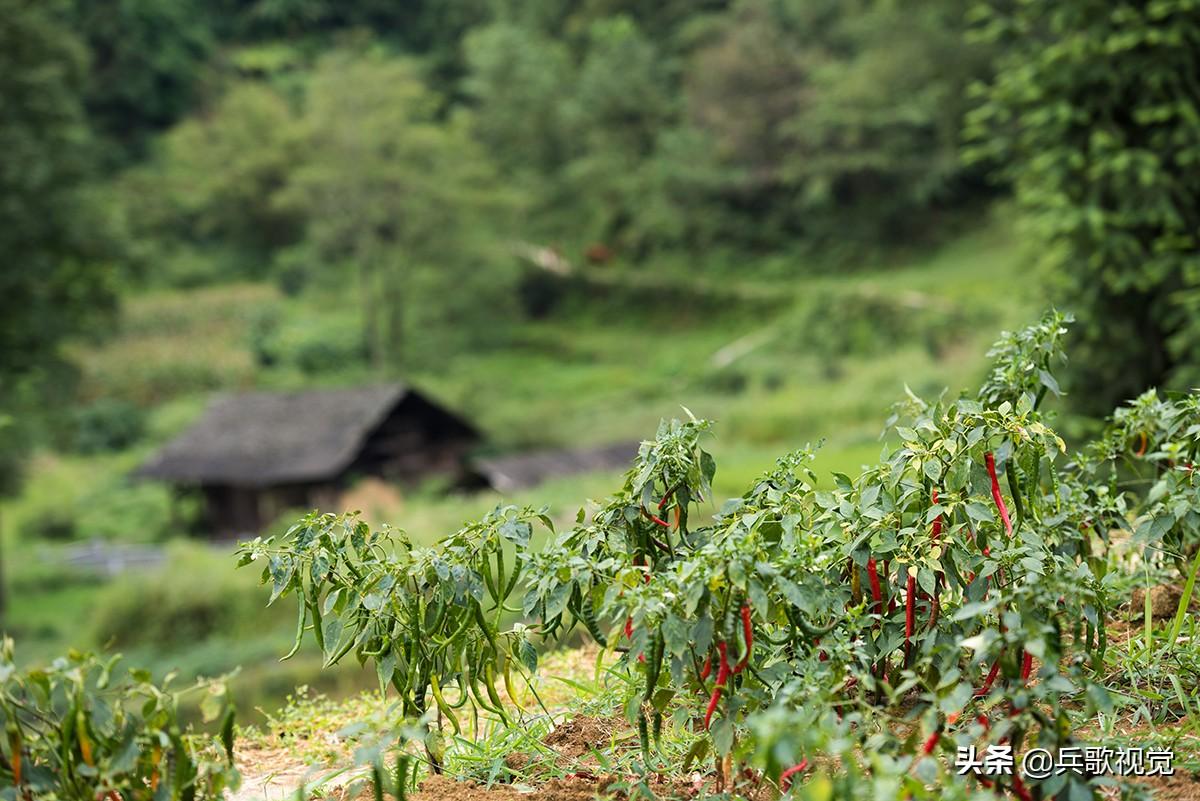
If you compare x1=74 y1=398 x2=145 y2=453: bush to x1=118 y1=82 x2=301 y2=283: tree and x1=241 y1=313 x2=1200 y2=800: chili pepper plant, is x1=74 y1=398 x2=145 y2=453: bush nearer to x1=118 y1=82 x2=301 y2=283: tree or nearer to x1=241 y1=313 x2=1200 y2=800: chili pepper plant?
x1=118 y1=82 x2=301 y2=283: tree

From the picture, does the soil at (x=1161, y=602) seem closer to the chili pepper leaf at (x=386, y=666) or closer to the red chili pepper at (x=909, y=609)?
the red chili pepper at (x=909, y=609)

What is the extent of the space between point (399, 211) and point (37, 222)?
11.7 meters

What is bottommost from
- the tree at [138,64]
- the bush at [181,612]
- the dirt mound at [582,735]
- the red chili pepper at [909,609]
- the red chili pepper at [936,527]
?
the dirt mound at [582,735]

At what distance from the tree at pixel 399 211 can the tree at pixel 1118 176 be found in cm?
2057

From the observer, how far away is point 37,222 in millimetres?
15805

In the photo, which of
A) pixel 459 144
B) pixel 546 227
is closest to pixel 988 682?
pixel 459 144

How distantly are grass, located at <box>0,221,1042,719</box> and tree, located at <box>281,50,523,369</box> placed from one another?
1.08 m

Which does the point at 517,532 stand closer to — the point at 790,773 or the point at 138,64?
the point at 790,773

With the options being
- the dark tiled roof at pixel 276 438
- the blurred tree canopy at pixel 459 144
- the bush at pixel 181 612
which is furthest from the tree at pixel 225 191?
the bush at pixel 181 612

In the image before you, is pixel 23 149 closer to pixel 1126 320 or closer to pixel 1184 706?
pixel 1126 320

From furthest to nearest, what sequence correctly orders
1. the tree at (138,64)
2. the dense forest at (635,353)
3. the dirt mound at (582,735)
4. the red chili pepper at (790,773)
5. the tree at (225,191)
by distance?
1. the tree at (138,64)
2. the tree at (225,191)
3. the dirt mound at (582,735)
4. the dense forest at (635,353)
5. the red chili pepper at (790,773)

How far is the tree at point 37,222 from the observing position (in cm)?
1530

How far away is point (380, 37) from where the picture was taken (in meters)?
45.7

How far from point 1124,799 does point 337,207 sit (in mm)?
26319
